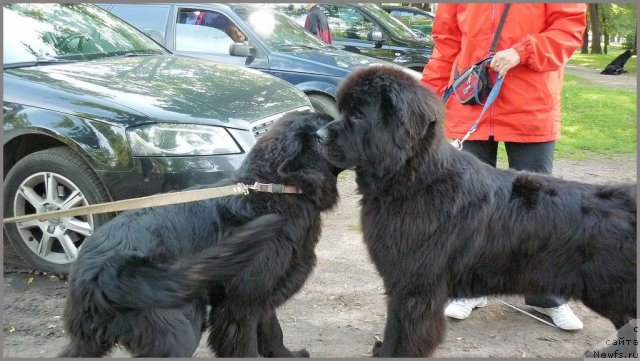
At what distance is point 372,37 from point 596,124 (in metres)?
4.69

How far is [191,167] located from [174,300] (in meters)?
1.52

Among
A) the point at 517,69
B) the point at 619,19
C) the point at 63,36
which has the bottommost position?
the point at 517,69

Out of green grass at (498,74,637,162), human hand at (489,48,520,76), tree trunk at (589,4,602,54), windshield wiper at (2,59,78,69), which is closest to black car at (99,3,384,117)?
green grass at (498,74,637,162)

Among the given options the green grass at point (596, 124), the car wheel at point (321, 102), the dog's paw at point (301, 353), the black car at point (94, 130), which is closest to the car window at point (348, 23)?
the green grass at point (596, 124)

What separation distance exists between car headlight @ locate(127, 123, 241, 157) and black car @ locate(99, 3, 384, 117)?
3637 millimetres

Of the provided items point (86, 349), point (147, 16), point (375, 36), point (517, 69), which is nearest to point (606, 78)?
point (375, 36)

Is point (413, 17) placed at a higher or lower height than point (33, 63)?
higher

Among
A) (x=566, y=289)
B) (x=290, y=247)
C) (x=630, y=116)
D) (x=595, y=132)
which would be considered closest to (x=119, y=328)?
(x=290, y=247)

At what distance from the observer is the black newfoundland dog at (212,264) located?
95.3 inches

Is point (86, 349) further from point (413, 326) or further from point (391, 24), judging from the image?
point (391, 24)

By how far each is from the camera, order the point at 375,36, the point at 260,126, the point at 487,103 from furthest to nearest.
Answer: the point at 375,36
the point at 260,126
the point at 487,103

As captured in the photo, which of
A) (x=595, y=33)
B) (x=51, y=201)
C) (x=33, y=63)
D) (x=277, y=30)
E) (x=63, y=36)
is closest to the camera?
(x=51, y=201)

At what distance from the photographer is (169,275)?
8.02ft

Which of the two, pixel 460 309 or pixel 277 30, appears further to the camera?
Answer: pixel 277 30
